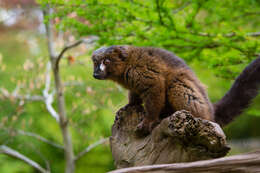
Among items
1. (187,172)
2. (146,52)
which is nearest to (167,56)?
(146,52)

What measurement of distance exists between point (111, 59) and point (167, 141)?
105 cm

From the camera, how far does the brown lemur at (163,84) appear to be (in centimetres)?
263

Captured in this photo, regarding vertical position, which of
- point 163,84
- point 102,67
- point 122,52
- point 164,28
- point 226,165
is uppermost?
point 164,28

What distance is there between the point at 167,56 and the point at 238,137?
30.3 ft

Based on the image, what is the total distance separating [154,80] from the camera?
2.69 meters

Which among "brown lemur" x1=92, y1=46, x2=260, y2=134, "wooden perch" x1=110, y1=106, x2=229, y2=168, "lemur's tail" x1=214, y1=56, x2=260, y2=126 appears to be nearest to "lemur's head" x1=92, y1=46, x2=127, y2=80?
"brown lemur" x1=92, y1=46, x2=260, y2=134

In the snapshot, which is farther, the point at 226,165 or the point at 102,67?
the point at 102,67

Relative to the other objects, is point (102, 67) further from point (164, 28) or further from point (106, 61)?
point (164, 28)

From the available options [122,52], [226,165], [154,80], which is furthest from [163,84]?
[226,165]

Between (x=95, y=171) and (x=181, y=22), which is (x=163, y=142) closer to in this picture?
(x=181, y=22)

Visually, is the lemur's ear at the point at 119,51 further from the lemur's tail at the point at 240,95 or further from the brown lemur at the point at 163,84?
the lemur's tail at the point at 240,95

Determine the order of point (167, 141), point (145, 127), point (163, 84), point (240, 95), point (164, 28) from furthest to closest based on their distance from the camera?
point (164, 28) → point (240, 95) → point (163, 84) → point (145, 127) → point (167, 141)

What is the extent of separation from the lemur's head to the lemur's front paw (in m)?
0.64

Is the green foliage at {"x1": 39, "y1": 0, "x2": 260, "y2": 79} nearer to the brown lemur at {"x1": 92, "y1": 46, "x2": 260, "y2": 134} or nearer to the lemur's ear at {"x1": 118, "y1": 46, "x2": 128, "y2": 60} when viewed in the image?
the brown lemur at {"x1": 92, "y1": 46, "x2": 260, "y2": 134}
